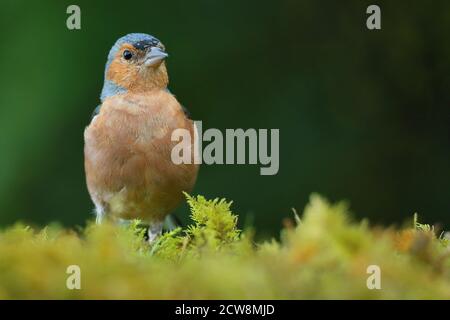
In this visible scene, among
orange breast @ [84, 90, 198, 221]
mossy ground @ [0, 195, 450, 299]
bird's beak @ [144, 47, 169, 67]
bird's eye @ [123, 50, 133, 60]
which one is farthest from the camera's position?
bird's eye @ [123, 50, 133, 60]

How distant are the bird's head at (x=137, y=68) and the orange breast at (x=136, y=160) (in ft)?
0.85

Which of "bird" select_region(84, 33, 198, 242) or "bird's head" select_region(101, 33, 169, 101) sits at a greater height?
"bird's head" select_region(101, 33, 169, 101)

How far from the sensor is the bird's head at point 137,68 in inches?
193

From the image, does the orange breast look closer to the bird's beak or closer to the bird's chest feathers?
the bird's chest feathers

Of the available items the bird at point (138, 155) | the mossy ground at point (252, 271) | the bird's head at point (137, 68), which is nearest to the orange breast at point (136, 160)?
the bird at point (138, 155)

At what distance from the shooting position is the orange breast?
4.37 meters

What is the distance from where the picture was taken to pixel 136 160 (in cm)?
435

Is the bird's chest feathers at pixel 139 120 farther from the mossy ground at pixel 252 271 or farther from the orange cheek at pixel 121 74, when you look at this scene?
the mossy ground at pixel 252 271

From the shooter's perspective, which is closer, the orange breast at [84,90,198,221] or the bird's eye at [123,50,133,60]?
the orange breast at [84,90,198,221]

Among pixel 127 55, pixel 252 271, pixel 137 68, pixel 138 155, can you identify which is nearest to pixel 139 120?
pixel 138 155

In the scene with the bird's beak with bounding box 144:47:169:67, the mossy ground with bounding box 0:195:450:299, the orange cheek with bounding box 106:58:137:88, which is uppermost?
the bird's beak with bounding box 144:47:169:67

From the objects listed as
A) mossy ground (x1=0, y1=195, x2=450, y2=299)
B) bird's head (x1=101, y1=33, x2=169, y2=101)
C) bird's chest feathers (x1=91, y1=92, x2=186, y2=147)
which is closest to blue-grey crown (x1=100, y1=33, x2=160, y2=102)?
bird's head (x1=101, y1=33, x2=169, y2=101)
